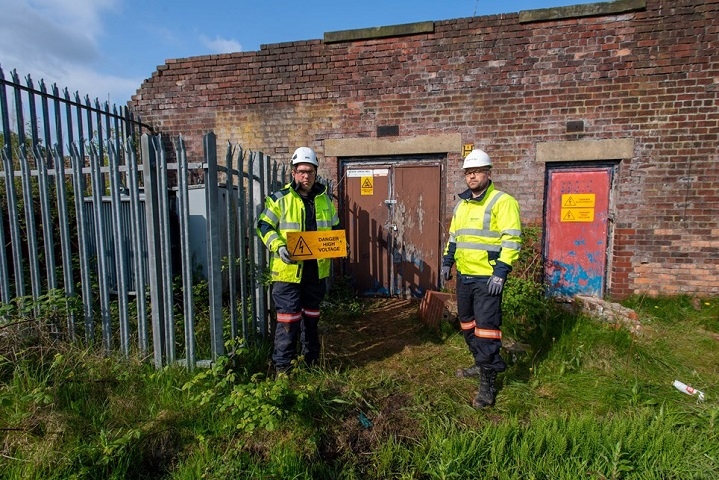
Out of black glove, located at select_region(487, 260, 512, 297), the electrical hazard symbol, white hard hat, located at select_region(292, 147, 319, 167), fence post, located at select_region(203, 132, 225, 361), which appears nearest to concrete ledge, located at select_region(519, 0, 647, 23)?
white hard hat, located at select_region(292, 147, 319, 167)

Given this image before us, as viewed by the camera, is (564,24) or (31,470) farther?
(564,24)

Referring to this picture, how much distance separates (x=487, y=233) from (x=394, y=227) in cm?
299

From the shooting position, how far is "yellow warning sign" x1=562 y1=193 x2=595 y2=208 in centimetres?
530

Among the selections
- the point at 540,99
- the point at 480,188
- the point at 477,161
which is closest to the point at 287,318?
the point at 480,188

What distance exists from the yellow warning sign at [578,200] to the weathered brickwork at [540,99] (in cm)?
31

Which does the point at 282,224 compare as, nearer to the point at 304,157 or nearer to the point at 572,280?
the point at 304,157

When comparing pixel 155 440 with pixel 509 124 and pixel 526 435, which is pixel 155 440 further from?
pixel 509 124

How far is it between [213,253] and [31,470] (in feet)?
5.23

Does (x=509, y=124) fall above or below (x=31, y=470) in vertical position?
above

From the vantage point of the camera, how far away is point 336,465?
2.20 metres

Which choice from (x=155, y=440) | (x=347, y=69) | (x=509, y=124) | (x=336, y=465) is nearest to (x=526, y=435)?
(x=336, y=465)

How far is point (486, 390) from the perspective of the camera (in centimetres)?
291

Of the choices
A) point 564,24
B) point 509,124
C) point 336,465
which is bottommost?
point 336,465

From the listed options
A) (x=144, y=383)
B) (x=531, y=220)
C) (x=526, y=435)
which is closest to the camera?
(x=526, y=435)
